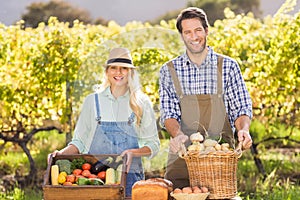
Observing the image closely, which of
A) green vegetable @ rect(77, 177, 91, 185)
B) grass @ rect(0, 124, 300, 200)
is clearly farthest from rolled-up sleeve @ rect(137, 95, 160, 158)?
grass @ rect(0, 124, 300, 200)

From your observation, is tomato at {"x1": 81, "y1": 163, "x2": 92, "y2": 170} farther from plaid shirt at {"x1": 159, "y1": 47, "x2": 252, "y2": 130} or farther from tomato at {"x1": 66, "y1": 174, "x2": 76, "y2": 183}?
plaid shirt at {"x1": 159, "y1": 47, "x2": 252, "y2": 130}

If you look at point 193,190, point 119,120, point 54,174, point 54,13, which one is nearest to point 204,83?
point 119,120

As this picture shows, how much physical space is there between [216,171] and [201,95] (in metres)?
0.66

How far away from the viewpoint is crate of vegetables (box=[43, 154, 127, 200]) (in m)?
3.20

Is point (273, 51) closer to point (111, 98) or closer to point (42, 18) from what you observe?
point (111, 98)

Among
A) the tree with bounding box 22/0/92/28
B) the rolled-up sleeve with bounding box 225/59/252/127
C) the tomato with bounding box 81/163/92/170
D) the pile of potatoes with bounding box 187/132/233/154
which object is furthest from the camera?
the tree with bounding box 22/0/92/28

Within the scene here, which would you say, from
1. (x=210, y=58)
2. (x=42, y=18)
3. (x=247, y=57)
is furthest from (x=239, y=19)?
(x=42, y=18)

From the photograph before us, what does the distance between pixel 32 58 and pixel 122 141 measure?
356 cm

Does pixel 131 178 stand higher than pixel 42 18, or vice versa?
pixel 42 18

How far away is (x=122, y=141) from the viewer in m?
3.75

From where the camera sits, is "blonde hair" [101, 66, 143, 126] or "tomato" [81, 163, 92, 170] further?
"blonde hair" [101, 66, 143, 126]

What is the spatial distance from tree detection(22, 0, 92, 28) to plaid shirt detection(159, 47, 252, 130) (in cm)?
2582

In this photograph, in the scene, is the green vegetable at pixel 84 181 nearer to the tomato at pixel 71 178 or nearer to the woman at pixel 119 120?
the tomato at pixel 71 178

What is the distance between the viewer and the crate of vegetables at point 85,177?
320 centimetres
